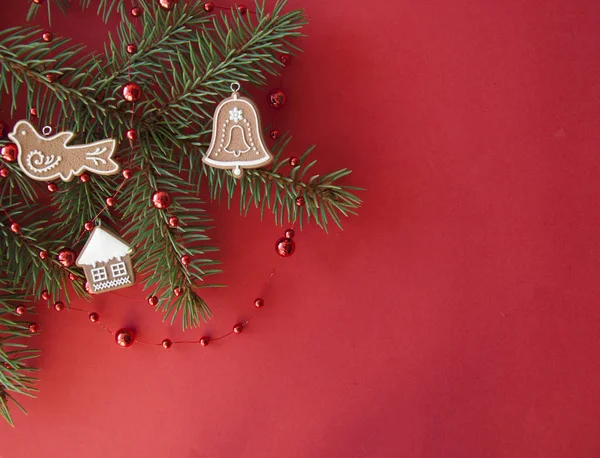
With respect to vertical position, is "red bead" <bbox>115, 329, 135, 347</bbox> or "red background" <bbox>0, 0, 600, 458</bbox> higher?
"red background" <bbox>0, 0, 600, 458</bbox>

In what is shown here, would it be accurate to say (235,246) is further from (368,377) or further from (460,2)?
(460,2)

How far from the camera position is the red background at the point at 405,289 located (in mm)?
761

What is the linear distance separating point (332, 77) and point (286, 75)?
7cm

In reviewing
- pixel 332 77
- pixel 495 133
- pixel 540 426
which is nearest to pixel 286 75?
pixel 332 77

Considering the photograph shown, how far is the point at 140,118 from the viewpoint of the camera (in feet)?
2.15

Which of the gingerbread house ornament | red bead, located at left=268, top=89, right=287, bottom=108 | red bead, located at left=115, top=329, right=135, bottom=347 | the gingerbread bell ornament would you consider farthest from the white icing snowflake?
red bead, located at left=115, top=329, right=135, bottom=347

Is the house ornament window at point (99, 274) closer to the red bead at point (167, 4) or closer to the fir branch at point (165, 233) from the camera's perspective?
the fir branch at point (165, 233)

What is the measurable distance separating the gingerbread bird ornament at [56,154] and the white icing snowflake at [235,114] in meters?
Result: 0.15

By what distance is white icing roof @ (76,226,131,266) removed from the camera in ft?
2.16

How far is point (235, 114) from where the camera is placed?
2.09 ft

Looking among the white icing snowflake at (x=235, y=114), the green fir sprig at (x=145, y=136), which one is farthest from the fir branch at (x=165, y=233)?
the white icing snowflake at (x=235, y=114)

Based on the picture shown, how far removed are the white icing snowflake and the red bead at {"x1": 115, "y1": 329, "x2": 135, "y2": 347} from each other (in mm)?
382

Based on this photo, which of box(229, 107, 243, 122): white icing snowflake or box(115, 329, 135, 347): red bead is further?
box(115, 329, 135, 347): red bead

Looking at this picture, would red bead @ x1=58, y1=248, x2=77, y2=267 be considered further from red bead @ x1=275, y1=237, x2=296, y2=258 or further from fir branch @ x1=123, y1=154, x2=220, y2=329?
red bead @ x1=275, y1=237, x2=296, y2=258
